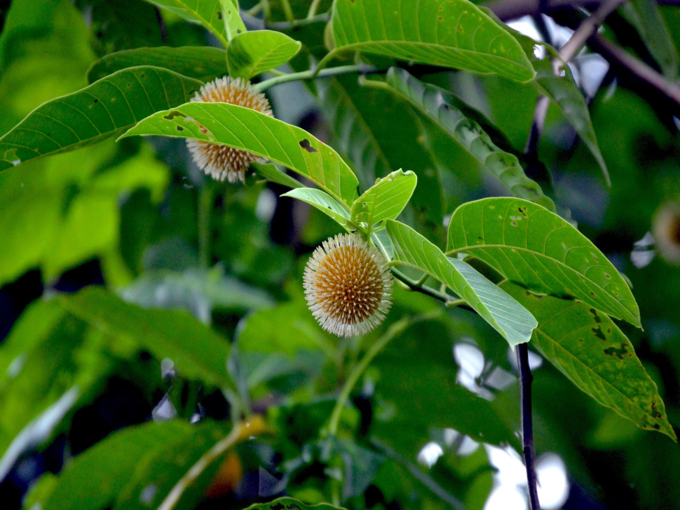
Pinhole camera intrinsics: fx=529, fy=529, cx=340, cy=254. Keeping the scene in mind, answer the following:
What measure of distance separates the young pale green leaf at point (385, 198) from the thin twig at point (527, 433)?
23 cm

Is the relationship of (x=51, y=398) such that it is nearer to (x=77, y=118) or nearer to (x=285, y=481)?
(x=285, y=481)

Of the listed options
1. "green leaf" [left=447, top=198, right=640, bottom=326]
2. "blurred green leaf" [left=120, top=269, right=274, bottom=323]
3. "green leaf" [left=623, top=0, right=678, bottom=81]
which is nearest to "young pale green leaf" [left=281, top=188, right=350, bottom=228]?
"green leaf" [left=447, top=198, right=640, bottom=326]

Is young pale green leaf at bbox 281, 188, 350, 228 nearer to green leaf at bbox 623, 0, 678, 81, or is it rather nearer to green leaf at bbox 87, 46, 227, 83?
green leaf at bbox 87, 46, 227, 83

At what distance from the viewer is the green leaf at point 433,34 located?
0.57m

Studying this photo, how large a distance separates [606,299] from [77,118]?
614mm

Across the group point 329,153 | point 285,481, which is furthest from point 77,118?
point 285,481

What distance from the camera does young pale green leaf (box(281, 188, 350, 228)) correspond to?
1.48 ft

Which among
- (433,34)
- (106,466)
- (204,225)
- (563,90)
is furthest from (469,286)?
(204,225)

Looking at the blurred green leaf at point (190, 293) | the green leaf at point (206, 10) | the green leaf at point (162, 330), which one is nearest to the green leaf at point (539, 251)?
the green leaf at point (206, 10)

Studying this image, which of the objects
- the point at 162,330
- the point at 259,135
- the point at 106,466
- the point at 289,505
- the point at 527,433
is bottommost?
the point at 106,466

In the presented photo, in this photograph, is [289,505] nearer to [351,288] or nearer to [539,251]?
[351,288]

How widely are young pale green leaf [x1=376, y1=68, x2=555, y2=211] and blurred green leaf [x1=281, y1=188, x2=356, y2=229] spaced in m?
0.24

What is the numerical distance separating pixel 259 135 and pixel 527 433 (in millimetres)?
405

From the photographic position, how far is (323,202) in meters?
0.49
